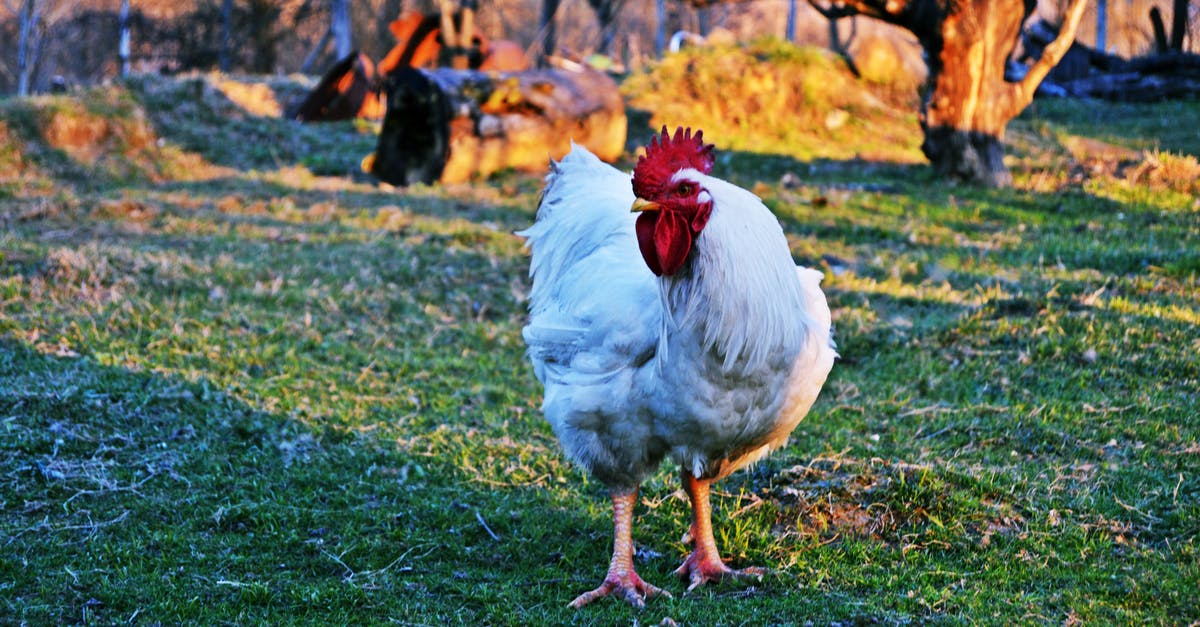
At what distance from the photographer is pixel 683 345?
3.43 m

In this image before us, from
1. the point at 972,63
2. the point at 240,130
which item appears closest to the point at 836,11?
the point at 972,63

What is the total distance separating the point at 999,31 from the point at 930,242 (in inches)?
95.2

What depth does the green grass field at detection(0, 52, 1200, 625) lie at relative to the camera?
152 inches

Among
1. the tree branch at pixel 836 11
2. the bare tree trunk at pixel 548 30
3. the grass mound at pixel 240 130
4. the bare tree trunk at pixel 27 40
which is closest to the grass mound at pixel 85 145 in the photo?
the grass mound at pixel 240 130

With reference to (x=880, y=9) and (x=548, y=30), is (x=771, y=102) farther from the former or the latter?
(x=548, y=30)

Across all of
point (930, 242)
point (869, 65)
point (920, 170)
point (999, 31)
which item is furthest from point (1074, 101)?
point (930, 242)

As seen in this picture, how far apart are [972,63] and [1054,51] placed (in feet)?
2.52

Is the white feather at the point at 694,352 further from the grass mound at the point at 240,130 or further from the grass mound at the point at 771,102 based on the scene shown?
the grass mound at the point at 240,130

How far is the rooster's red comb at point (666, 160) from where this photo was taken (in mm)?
3414

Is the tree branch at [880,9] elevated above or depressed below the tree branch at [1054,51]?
above

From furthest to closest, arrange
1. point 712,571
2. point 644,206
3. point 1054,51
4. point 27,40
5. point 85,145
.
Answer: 1. point 27,40
2. point 85,145
3. point 1054,51
4. point 712,571
5. point 644,206

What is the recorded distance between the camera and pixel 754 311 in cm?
341

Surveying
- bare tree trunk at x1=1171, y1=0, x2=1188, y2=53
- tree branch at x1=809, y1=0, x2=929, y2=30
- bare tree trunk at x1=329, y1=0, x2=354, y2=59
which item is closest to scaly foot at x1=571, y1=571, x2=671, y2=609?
tree branch at x1=809, y1=0, x2=929, y2=30

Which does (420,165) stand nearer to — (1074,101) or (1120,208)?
(1120,208)
